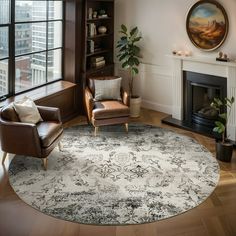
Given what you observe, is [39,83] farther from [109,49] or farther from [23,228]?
[23,228]

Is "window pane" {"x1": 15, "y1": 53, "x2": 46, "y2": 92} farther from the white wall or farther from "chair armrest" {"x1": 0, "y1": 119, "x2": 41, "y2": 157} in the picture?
the white wall

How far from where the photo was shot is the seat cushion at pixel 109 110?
5.37 m

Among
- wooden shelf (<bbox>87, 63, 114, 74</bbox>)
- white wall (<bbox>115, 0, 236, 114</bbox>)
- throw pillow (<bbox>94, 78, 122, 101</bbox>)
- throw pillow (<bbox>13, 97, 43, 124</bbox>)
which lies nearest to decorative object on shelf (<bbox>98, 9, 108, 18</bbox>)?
white wall (<bbox>115, 0, 236, 114</bbox>)

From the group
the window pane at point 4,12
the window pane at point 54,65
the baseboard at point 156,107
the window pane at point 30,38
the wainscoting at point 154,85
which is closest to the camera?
the window pane at point 4,12

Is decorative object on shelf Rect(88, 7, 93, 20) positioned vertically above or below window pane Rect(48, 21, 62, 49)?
above

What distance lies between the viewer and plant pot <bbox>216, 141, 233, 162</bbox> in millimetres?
4652

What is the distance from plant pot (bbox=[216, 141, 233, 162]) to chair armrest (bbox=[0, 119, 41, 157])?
7.73ft

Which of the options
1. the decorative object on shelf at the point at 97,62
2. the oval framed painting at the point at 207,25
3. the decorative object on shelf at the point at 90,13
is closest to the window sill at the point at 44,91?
the decorative object on shelf at the point at 97,62

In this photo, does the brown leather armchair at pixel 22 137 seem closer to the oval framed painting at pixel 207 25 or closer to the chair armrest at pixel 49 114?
the chair armrest at pixel 49 114

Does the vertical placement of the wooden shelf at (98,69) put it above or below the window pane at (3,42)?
below

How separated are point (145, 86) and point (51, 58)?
1.90 m

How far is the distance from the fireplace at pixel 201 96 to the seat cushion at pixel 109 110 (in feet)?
3.91

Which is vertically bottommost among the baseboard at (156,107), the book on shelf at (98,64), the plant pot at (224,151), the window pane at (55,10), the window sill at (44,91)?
the plant pot at (224,151)

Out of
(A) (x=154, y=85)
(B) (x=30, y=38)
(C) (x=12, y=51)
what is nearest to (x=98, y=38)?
(A) (x=154, y=85)
